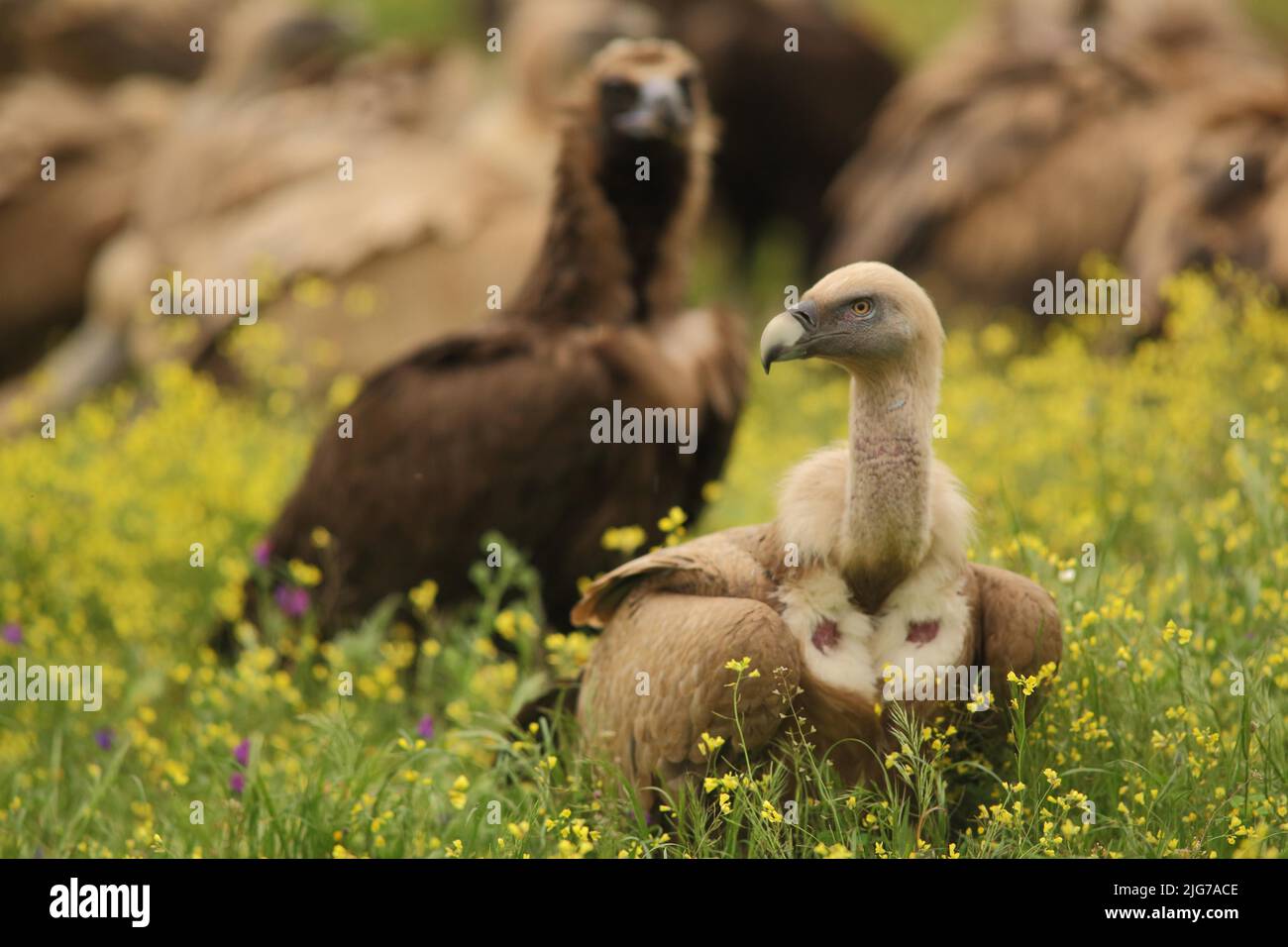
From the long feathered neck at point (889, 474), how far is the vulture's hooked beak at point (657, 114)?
2.28 metres

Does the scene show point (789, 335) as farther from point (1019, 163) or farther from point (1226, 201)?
point (1019, 163)

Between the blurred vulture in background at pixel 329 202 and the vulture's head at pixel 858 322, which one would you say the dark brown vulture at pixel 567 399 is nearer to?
the blurred vulture in background at pixel 329 202

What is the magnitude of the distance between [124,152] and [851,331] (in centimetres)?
1014

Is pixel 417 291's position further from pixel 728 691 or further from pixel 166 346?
pixel 728 691

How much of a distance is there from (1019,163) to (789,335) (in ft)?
22.3

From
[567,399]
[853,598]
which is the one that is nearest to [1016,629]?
[853,598]

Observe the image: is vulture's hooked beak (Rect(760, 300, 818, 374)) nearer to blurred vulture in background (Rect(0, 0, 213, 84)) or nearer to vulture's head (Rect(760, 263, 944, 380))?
vulture's head (Rect(760, 263, 944, 380))

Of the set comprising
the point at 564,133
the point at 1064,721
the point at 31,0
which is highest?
the point at 31,0

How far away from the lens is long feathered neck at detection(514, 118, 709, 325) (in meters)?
5.93

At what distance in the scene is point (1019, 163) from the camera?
10031 millimetres

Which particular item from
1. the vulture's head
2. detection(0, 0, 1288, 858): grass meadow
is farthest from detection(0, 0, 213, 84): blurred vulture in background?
the vulture's head

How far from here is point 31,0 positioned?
13.9 meters

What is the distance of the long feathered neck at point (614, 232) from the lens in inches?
233
